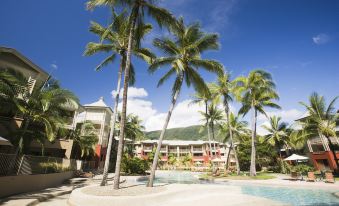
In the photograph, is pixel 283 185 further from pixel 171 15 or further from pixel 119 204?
pixel 171 15

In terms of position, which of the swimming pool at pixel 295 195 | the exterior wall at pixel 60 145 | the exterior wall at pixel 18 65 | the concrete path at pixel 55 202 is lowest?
the swimming pool at pixel 295 195

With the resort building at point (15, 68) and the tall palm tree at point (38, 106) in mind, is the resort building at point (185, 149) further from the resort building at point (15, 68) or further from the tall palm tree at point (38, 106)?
the tall palm tree at point (38, 106)

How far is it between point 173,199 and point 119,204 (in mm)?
2911

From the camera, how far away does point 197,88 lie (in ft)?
52.4

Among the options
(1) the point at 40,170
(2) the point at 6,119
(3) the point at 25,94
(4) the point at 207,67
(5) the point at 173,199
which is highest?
(4) the point at 207,67

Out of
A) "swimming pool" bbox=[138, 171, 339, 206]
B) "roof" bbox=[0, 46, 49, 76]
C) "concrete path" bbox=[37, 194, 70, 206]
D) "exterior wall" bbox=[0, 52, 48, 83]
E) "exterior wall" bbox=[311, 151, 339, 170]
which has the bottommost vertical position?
"swimming pool" bbox=[138, 171, 339, 206]

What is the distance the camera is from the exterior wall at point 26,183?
10188 millimetres

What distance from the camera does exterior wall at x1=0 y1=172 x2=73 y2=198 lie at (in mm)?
10188

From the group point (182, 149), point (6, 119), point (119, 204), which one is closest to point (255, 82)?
point (119, 204)

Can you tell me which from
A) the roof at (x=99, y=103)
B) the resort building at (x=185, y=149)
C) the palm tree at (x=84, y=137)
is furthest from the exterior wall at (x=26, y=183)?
the resort building at (x=185, y=149)

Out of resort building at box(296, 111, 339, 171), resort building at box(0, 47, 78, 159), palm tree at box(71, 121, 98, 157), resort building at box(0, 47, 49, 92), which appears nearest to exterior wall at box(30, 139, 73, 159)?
resort building at box(0, 47, 78, 159)

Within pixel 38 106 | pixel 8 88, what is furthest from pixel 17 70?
pixel 8 88

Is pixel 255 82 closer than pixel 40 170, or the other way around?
pixel 40 170

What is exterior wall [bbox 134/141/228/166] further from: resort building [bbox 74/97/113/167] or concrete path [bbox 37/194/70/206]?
concrete path [bbox 37/194/70/206]
